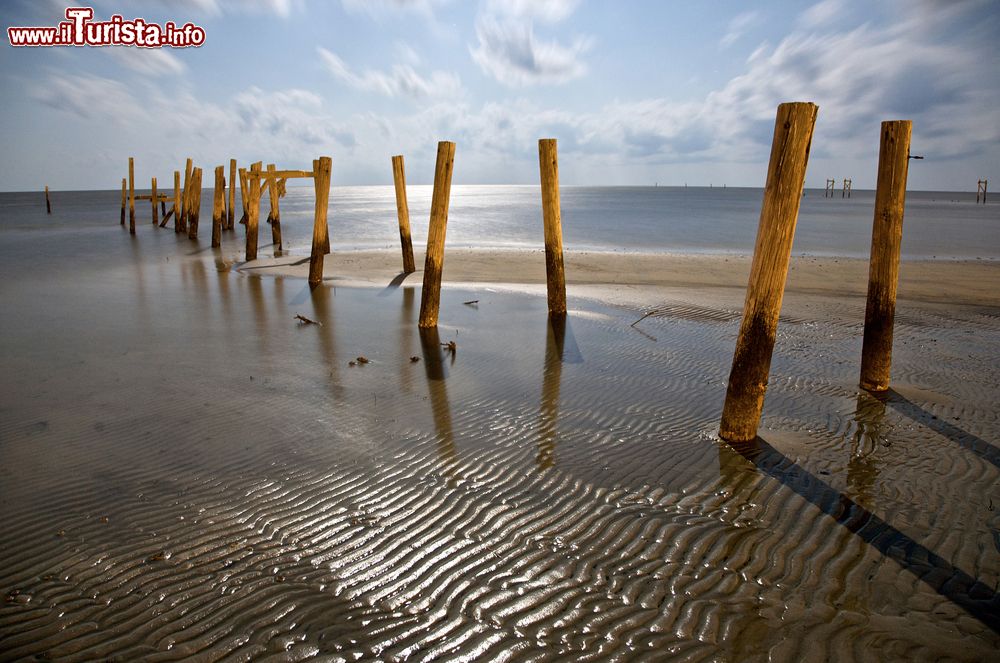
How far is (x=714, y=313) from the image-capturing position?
10031mm

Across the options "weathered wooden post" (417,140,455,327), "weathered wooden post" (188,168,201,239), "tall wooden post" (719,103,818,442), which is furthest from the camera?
"weathered wooden post" (188,168,201,239)

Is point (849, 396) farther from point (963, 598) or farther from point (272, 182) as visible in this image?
point (272, 182)

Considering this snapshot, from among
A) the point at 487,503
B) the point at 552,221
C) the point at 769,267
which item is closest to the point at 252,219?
the point at 552,221

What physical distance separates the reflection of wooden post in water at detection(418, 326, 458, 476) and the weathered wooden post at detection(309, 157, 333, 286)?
16.8 feet

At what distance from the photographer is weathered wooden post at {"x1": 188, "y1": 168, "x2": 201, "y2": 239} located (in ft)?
78.8

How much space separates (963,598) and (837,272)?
13.4 metres

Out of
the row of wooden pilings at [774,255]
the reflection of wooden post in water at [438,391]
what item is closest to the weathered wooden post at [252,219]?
the row of wooden pilings at [774,255]

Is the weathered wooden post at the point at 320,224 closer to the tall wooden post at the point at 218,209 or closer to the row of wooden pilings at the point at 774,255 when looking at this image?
the row of wooden pilings at the point at 774,255

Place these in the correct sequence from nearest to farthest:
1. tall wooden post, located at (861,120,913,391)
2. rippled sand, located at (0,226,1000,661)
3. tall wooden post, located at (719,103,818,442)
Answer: rippled sand, located at (0,226,1000,661) < tall wooden post, located at (719,103,818,442) < tall wooden post, located at (861,120,913,391)

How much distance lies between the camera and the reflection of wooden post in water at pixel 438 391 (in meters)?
4.79

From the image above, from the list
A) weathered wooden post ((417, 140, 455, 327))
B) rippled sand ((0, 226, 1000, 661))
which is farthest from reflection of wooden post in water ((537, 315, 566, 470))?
weathered wooden post ((417, 140, 455, 327))

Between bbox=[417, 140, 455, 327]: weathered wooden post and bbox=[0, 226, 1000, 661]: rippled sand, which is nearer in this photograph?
bbox=[0, 226, 1000, 661]: rippled sand

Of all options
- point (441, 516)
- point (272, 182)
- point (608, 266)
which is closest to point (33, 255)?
point (272, 182)

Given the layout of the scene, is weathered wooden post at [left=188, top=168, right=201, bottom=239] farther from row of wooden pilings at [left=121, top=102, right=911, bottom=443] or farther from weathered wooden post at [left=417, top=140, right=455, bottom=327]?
row of wooden pilings at [left=121, top=102, right=911, bottom=443]
